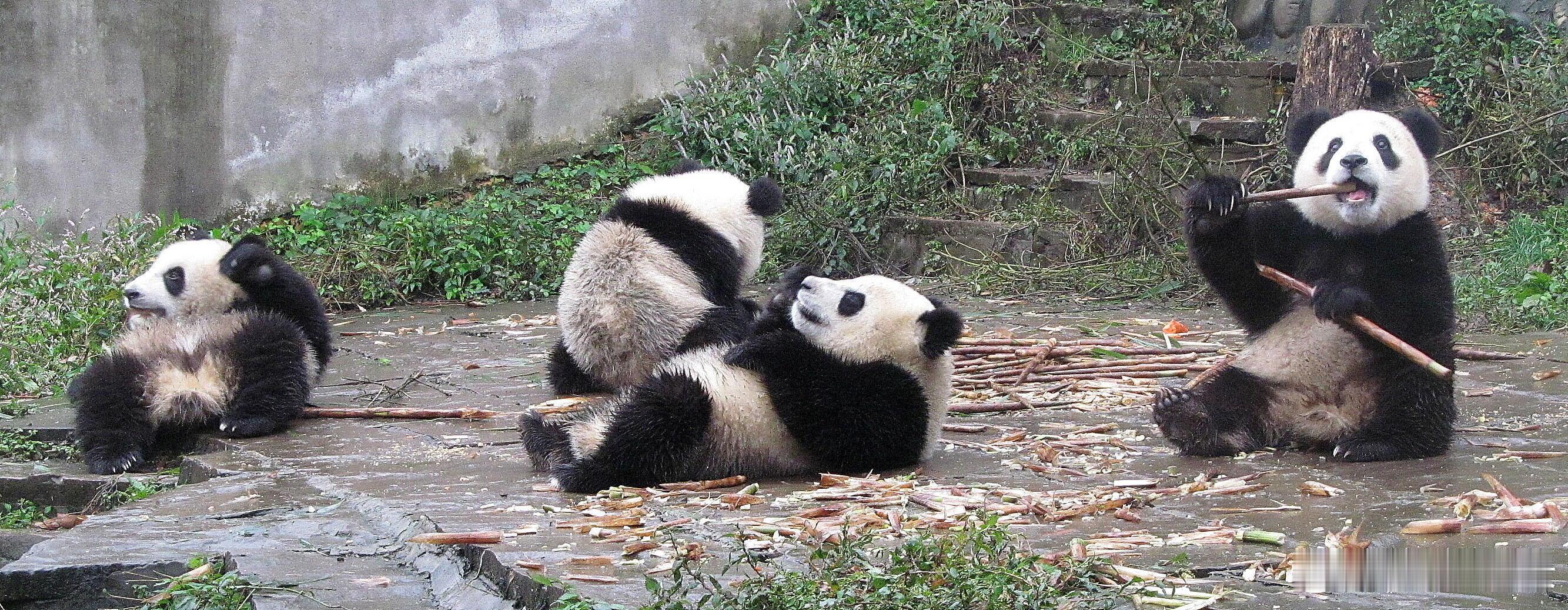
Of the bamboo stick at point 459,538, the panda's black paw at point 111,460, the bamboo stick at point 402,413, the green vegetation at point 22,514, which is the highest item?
the bamboo stick at point 459,538

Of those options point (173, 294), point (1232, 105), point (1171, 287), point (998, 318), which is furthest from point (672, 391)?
point (1232, 105)

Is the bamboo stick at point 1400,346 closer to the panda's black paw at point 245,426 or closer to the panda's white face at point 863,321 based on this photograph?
the panda's white face at point 863,321

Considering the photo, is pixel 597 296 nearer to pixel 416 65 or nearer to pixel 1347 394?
pixel 1347 394

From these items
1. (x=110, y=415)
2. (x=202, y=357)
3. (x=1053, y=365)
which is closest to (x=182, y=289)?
(x=202, y=357)

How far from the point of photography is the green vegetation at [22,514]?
5.42 m

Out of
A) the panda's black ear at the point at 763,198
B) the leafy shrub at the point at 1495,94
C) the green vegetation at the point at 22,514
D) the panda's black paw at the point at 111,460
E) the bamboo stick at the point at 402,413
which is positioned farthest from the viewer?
the leafy shrub at the point at 1495,94

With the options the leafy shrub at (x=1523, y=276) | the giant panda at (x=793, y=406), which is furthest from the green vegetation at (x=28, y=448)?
the leafy shrub at (x=1523, y=276)

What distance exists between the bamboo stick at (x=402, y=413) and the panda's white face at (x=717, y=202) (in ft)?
3.83

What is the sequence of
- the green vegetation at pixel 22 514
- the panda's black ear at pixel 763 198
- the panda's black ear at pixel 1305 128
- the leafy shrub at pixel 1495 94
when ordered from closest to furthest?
the panda's black ear at pixel 1305 128
the green vegetation at pixel 22 514
the panda's black ear at pixel 763 198
the leafy shrub at pixel 1495 94

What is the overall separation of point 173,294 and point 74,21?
5.38m

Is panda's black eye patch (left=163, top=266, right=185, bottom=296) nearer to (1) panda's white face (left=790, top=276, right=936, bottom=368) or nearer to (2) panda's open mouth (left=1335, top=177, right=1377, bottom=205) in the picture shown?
(1) panda's white face (left=790, top=276, right=936, bottom=368)

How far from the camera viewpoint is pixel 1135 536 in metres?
3.76

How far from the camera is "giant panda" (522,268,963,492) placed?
15.4 ft

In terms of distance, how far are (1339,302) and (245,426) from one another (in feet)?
13.7
